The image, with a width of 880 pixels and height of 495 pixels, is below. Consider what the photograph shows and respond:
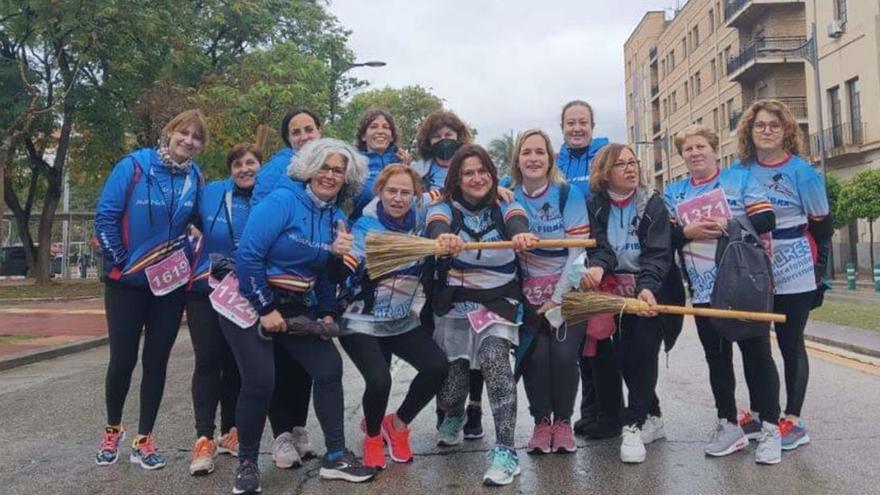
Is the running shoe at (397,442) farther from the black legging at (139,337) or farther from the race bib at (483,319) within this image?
the black legging at (139,337)

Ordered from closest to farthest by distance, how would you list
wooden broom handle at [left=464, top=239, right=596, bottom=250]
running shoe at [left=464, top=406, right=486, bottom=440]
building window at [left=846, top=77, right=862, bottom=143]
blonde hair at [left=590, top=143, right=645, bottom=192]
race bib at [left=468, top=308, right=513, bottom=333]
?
wooden broom handle at [left=464, top=239, right=596, bottom=250]
race bib at [left=468, top=308, right=513, bottom=333]
blonde hair at [left=590, top=143, right=645, bottom=192]
running shoe at [left=464, top=406, right=486, bottom=440]
building window at [left=846, top=77, right=862, bottom=143]

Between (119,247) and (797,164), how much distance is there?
420 cm

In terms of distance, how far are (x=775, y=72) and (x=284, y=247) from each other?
138ft

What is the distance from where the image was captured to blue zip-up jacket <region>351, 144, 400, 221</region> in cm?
484

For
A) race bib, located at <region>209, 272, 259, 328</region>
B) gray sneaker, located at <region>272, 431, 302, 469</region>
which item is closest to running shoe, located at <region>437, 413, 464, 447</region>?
gray sneaker, located at <region>272, 431, 302, 469</region>

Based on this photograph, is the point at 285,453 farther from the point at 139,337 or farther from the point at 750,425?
the point at 750,425

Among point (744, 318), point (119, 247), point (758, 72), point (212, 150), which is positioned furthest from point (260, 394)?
point (758, 72)

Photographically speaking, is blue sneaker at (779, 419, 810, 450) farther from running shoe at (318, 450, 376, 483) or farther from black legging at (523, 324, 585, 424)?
running shoe at (318, 450, 376, 483)

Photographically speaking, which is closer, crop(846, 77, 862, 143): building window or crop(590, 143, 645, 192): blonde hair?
crop(590, 143, 645, 192): blonde hair

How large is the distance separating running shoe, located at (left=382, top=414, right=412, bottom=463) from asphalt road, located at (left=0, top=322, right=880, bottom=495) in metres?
0.09

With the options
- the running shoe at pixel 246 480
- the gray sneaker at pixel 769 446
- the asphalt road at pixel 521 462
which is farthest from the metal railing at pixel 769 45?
the running shoe at pixel 246 480

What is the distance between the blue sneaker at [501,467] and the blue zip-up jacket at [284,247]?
4.44ft

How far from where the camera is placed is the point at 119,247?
14.6 feet

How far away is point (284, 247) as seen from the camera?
161 inches
